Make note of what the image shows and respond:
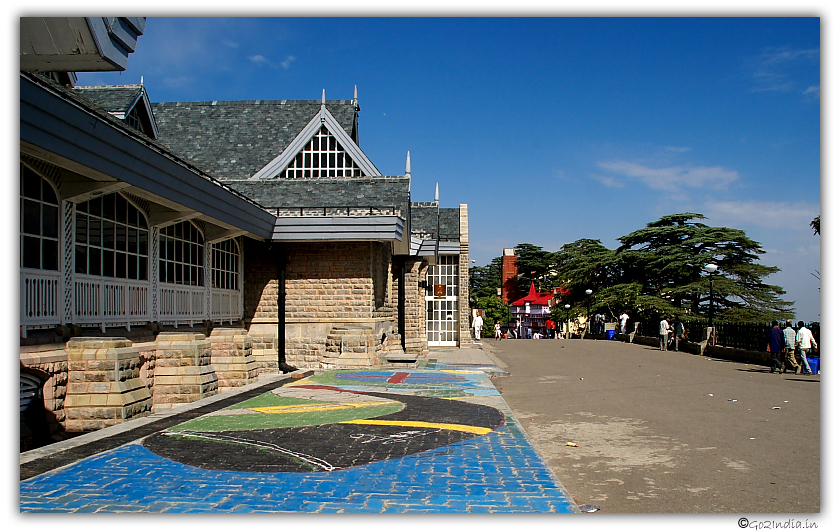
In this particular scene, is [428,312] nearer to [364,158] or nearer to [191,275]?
[364,158]

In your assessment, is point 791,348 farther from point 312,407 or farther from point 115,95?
point 115,95

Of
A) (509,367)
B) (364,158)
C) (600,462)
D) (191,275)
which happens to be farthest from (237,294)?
(600,462)

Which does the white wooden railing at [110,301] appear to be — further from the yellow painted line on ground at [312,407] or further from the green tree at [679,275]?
the green tree at [679,275]

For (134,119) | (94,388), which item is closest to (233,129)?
(134,119)

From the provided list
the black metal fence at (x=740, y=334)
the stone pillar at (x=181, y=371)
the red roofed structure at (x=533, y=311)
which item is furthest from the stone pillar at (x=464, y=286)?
the red roofed structure at (x=533, y=311)

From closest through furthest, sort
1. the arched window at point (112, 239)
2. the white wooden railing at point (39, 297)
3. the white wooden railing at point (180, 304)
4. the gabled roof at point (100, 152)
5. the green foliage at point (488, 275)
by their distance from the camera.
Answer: the gabled roof at point (100, 152) → the white wooden railing at point (39, 297) → the arched window at point (112, 239) → the white wooden railing at point (180, 304) → the green foliage at point (488, 275)

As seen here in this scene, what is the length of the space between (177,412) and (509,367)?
1275 centimetres

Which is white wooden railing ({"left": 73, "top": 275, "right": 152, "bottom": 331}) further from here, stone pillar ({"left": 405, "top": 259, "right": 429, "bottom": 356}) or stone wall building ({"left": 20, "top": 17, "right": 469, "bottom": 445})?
stone pillar ({"left": 405, "top": 259, "right": 429, "bottom": 356})

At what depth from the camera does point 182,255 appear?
571 inches

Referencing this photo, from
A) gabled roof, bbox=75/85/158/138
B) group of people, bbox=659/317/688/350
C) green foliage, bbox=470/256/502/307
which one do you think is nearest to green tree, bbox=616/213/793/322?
group of people, bbox=659/317/688/350

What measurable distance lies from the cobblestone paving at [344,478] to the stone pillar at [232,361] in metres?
4.66

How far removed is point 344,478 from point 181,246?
384 inches

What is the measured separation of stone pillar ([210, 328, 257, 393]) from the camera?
564 inches

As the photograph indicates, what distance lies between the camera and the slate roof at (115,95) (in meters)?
15.0
